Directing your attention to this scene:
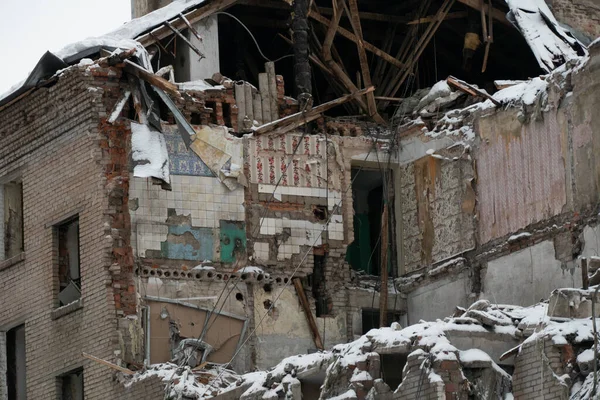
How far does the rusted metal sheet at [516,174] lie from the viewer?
26906mm

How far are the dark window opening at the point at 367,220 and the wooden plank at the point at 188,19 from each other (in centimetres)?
338

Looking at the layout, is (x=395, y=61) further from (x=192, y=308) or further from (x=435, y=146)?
(x=192, y=308)

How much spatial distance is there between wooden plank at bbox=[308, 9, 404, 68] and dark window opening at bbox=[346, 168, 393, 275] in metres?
1.85

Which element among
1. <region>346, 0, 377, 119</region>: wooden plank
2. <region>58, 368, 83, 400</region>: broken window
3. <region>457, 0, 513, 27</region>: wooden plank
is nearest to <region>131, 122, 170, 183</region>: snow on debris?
<region>58, 368, 83, 400</region>: broken window

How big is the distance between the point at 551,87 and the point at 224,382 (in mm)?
6194

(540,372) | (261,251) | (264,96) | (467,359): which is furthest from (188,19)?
(540,372)

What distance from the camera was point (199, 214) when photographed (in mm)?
28766

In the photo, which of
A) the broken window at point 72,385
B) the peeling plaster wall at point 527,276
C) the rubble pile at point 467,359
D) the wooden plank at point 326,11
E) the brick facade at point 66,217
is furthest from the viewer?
the wooden plank at point 326,11

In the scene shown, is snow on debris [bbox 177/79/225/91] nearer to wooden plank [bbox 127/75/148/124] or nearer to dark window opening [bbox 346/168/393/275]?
wooden plank [bbox 127/75/148/124]

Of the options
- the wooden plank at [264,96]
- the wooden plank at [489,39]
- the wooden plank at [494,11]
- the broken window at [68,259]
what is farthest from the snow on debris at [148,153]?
the wooden plank at [494,11]

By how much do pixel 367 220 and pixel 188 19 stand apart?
447cm

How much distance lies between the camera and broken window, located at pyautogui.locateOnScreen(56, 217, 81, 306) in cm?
2920

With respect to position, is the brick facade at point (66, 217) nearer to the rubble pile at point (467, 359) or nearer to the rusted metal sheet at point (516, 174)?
the rubble pile at point (467, 359)

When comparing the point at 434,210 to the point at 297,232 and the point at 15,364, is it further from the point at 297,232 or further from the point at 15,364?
the point at 15,364
